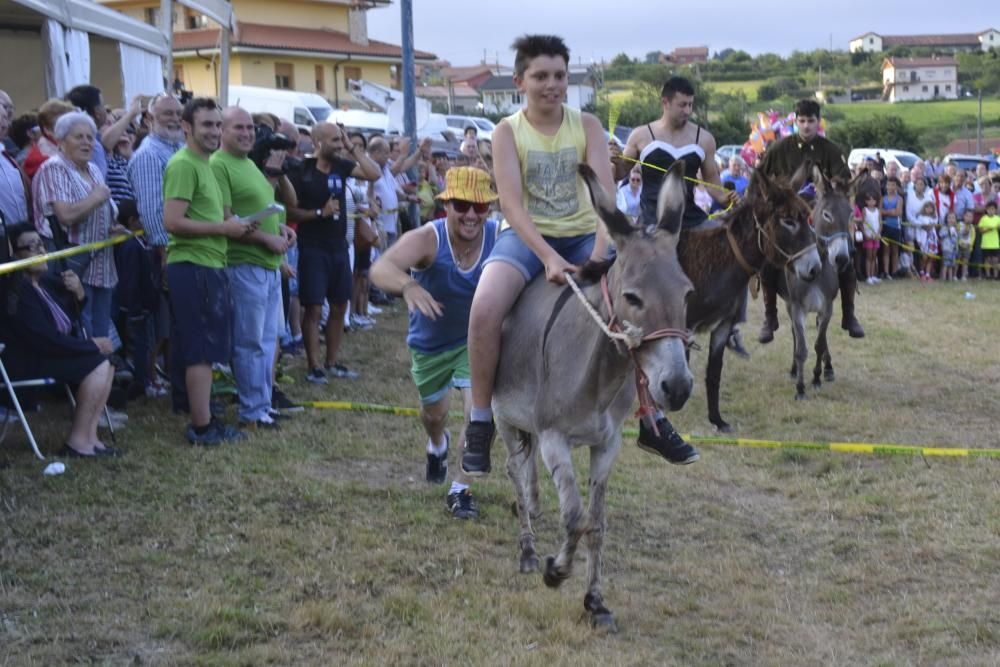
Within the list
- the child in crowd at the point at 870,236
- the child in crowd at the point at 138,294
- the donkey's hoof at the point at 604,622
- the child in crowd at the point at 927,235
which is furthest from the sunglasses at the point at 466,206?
the child in crowd at the point at 927,235

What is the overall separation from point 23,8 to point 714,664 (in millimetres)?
10564

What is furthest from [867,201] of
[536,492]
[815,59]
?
[815,59]

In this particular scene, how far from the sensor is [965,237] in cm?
2130

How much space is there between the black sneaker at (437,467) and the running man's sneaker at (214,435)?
1587mm

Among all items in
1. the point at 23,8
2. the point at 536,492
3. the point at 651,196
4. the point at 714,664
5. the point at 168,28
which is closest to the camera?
the point at 714,664

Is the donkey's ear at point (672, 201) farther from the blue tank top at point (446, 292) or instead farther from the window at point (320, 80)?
the window at point (320, 80)

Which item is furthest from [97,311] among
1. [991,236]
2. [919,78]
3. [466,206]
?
[919,78]

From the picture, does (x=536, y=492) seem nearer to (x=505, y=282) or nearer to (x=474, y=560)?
(x=474, y=560)

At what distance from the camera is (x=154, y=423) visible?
8.24 meters

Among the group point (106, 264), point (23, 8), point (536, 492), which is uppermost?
point (23, 8)

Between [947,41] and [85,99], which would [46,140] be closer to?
[85,99]

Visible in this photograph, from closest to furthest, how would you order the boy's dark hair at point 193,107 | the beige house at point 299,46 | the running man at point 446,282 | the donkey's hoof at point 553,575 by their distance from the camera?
the donkey's hoof at point 553,575, the running man at point 446,282, the boy's dark hair at point 193,107, the beige house at point 299,46

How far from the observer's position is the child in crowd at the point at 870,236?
20.2 meters

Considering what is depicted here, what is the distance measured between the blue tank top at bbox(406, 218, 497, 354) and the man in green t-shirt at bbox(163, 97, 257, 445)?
196cm
